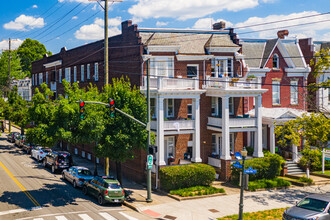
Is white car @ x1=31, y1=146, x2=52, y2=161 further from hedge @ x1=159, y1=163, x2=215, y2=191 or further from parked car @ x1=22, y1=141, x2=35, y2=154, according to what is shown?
hedge @ x1=159, y1=163, x2=215, y2=191

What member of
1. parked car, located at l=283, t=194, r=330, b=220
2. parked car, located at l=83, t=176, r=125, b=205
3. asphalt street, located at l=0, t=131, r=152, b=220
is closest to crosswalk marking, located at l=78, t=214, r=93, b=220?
asphalt street, located at l=0, t=131, r=152, b=220

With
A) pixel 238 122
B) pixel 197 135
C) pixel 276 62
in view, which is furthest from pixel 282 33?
pixel 197 135

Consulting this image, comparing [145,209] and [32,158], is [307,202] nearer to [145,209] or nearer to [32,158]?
[145,209]

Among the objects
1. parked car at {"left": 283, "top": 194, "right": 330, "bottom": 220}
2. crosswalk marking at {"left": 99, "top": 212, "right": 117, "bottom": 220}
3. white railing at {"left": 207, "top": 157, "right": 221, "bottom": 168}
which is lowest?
crosswalk marking at {"left": 99, "top": 212, "right": 117, "bottom": 220}

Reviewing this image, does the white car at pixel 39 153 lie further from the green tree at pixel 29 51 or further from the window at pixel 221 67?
the green tree at pixel 29 51

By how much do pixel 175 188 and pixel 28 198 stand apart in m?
10.2

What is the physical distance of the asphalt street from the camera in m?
20.5

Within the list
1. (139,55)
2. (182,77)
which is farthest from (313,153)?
(139,55)

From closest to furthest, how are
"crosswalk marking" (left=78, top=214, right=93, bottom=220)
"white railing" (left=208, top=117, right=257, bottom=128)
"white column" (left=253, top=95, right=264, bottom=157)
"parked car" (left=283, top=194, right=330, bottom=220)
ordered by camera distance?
1. "parked car" (left=283, top=194, right=330, bottom=220)
2. "crosswalk marking" (left=78, top=214, right=93, bottom=220)
3. "white railing" (left=208, top=117, right=257, bottom=128)
4. "white column" (left=253, top=95, right=264, bottom=157)

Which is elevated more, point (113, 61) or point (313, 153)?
point (113, 61)

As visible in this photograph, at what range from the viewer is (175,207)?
907 inches

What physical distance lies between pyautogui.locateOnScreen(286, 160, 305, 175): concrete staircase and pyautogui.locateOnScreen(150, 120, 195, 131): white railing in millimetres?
9904

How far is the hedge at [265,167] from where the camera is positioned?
28844mm

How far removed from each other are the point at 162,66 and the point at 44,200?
14.5m
